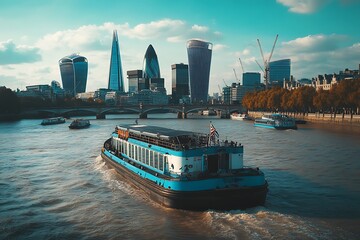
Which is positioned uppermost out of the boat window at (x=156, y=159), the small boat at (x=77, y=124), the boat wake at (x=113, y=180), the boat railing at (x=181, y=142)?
the boat railing at (x=181, y=142)

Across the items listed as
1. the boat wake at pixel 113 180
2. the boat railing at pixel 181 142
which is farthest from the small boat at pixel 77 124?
the boat railing at pixel 181 142

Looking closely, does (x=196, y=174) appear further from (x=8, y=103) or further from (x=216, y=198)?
(x=8, y=103)

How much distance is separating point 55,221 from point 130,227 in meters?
5.21

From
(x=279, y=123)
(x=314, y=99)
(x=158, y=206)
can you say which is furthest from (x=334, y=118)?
(x=158, y=206)

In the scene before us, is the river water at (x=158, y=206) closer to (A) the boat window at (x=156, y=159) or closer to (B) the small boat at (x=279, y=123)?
(A) the boat window at (x=156, y=159)

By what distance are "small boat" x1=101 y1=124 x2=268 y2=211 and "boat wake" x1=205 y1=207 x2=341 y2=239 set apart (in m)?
1.00

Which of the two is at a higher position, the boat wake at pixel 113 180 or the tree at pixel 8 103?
the tree at pixel 8 103

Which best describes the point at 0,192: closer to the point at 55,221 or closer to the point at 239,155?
the point at 55,221

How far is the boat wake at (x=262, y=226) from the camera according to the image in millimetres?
20375

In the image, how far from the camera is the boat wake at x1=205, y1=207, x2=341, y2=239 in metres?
20.4

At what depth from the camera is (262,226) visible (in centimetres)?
2150

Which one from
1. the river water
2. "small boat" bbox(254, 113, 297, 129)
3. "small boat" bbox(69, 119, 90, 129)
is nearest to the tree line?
"small boat" bbox(254, 113, 297, 129)

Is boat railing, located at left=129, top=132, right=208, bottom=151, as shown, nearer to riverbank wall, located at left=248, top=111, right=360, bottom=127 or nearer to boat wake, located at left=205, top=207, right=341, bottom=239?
boat wake, located at left=205, top=207, right=341, bottom=239

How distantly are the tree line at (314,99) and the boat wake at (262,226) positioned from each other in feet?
275
